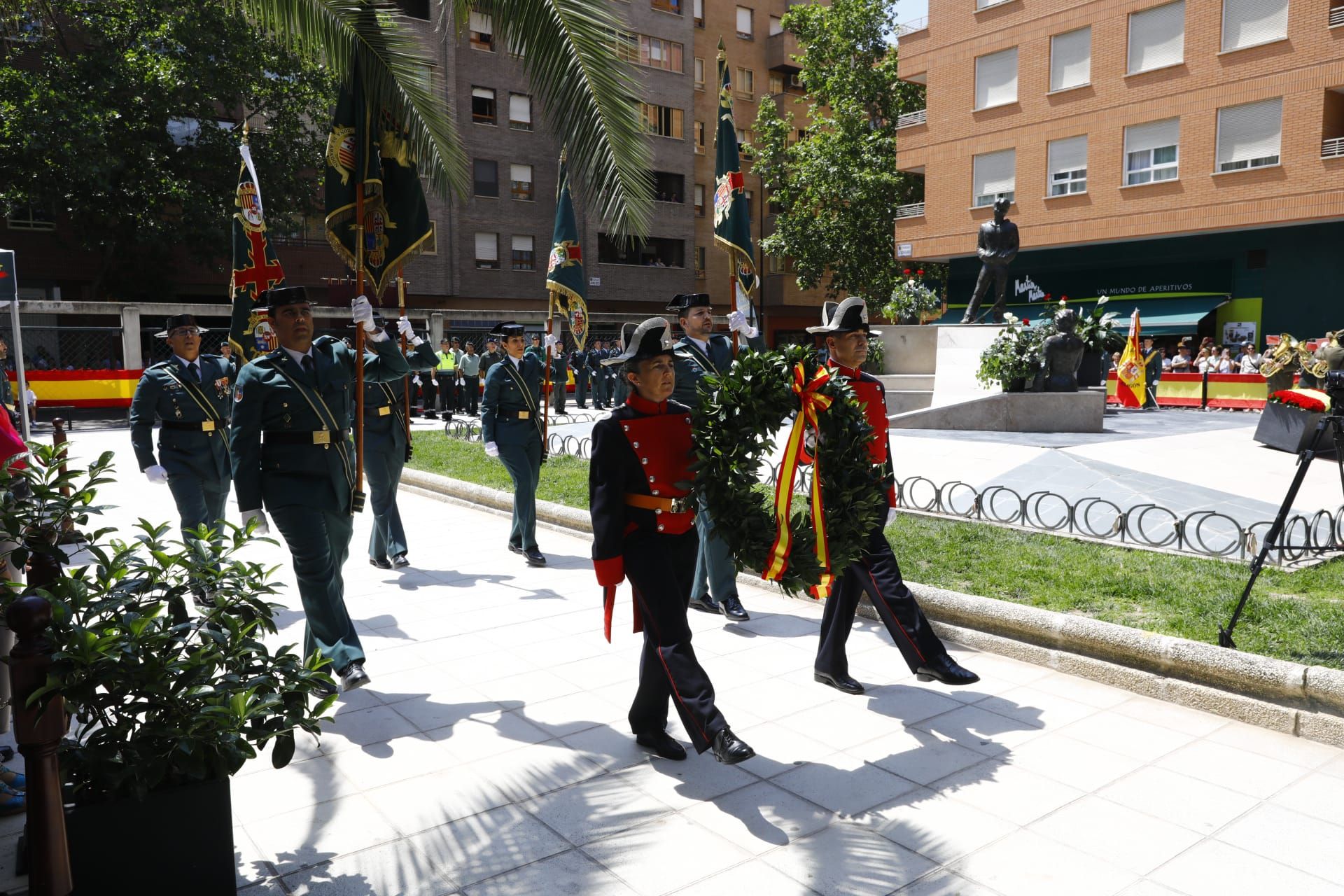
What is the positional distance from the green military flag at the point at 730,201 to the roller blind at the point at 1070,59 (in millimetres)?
27124

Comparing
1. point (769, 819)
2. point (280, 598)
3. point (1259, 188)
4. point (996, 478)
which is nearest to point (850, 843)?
point (769, 819)

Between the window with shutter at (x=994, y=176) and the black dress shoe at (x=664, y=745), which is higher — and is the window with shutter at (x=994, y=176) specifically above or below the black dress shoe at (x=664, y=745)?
above

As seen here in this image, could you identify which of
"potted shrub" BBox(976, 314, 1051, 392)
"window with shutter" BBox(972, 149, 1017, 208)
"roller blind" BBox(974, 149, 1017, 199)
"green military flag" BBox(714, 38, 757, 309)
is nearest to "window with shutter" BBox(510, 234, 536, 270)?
"window with shutter" BBox(972, 149, 1017, 208)

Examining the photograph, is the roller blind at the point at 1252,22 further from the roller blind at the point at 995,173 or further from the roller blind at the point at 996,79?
the roller blind at the point at 995,173

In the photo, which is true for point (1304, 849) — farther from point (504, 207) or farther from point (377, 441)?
point (504, 207)

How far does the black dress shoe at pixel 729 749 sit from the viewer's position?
4254 mm

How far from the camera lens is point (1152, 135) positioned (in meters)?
30.1

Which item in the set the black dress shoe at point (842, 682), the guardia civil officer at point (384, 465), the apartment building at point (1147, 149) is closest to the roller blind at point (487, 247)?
the apartment building at point (1147, 149)

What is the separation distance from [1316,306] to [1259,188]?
12.1 feet

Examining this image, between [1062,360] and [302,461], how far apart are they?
46.5 ft

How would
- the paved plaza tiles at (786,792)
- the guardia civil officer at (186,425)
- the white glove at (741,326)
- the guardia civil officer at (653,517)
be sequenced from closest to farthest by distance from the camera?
1. the paved plaza tiles at (786,792)
2. the guardia civil officer at (653,517)
3. the white glove at (741,326)
4. the guardia civil officer at (186,425)

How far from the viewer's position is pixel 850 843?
3.95m

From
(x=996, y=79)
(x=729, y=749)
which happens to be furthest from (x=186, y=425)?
(x=996, y=79)

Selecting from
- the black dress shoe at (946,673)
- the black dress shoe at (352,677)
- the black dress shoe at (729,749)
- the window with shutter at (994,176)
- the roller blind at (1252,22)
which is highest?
the roller blind at (1252,22)
